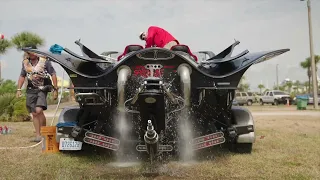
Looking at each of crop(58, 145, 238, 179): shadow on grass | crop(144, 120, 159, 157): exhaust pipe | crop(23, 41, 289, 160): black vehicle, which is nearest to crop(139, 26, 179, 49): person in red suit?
crop(23, 41, 289, 160): black vehicle

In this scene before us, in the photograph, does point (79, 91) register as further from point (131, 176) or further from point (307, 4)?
point (307, 4)

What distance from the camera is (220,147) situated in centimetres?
640

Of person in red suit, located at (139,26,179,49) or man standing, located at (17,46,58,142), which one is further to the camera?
man standing, located at (17,46,58,142)

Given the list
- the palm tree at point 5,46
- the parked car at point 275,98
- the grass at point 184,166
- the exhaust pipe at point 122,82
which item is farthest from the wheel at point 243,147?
the parked car at point 275,98

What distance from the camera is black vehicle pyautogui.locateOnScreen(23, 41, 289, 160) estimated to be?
14.4ft

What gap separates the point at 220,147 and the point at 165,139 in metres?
1.74

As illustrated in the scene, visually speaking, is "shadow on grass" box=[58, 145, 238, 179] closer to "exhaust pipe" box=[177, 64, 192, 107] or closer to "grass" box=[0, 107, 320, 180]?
"grass" box=[0, 107, 320, 180]

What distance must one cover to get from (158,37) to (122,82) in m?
1.86

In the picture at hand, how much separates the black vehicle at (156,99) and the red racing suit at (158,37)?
2.60 feet

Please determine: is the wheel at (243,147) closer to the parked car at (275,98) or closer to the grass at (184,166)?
the grass at (184,166)

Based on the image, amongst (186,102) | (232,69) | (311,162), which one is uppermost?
(232,69)

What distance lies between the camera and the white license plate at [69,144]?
5.50 m

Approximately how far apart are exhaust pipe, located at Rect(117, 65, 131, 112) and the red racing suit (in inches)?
59.7

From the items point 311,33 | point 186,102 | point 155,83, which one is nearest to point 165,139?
point 186,102
